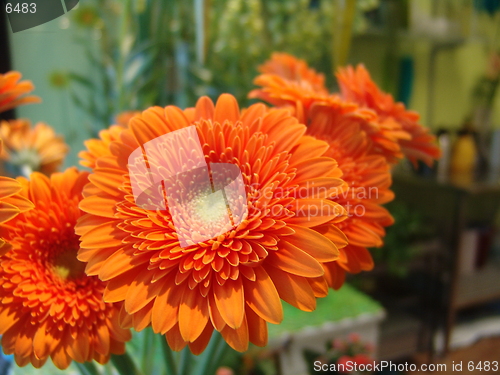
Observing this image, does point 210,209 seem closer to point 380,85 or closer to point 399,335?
point 380,85

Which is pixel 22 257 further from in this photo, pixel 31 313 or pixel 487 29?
pixel 487 29

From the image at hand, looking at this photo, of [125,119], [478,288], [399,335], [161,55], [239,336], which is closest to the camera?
[239,336]

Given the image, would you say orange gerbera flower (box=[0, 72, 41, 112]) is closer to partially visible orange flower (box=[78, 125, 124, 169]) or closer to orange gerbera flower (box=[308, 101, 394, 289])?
partially visible orange flower (box=[78, 125, 124, 169])

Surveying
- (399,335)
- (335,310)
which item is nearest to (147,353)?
(335,310)

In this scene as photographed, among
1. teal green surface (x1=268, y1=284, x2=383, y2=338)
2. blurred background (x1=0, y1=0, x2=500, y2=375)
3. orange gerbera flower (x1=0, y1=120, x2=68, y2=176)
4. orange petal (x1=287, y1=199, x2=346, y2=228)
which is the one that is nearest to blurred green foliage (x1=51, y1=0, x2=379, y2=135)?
blurred background (x1=0, y1=0, x2=500, y2=375)

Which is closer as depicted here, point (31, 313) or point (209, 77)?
point (31, 313)

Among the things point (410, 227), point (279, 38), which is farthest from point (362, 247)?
point (410, 227)
